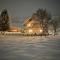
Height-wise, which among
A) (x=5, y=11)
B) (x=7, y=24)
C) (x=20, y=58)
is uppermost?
(x=5, y=11)

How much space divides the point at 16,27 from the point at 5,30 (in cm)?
111

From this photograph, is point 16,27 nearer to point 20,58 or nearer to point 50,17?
point 50,17

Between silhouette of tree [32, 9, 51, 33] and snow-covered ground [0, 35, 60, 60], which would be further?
silhouette of tree [32, 9, 51, 33]

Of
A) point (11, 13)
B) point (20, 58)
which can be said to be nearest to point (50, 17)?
point (11, 13)

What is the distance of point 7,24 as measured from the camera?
1847 cm

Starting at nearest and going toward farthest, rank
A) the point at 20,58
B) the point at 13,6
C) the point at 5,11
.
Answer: the point at 20,58, the point at 13,6, the point at 5,11

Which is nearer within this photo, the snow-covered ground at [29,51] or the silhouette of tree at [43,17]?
the snow-covered ground at [29,51]

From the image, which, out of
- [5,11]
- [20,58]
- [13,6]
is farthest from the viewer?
[5,11]

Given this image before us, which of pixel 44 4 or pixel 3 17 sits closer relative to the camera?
pixel 44 4

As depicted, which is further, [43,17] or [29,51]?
[43,17]

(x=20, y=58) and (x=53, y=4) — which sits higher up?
(x=53, y=4)

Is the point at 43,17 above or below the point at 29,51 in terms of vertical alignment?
above

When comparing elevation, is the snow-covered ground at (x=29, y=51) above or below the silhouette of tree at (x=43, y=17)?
below

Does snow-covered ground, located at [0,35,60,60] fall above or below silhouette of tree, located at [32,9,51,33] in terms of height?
below
